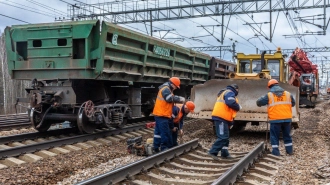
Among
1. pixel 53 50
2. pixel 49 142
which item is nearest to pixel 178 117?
pixel 49 142

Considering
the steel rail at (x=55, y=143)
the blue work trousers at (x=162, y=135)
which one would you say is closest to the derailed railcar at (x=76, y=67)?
the steel rail at (x=55, y=143)

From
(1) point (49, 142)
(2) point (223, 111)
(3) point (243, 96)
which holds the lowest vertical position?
(1) point (49, 142)

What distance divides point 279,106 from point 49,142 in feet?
15.6

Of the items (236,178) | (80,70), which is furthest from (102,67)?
(236,178)

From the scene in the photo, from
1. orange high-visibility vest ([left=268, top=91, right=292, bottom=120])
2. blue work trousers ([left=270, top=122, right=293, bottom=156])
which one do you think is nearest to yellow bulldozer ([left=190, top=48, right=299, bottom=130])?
blue work trousers ([left=270, top=122, right=293, bottom=156])

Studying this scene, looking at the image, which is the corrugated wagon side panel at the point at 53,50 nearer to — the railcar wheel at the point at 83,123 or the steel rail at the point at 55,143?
the railcar wheel at the point at 83,123

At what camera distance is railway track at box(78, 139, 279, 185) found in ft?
17.2

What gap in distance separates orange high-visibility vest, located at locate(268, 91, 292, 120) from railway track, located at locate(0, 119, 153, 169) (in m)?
3.71

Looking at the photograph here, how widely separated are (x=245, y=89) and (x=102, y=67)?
12.5 feet

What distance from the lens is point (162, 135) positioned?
24.4 feet

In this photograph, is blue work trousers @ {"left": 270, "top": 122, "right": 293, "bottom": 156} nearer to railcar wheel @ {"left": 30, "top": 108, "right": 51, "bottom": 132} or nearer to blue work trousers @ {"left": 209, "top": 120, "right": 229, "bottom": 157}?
blue work trousers @ {"left": 209, "top": 120, "right": 229, "bottom": 157}

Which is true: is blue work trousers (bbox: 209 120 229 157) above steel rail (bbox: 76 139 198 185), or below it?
above

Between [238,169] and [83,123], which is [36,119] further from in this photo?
[238,169]

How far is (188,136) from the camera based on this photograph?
33.3 ft
